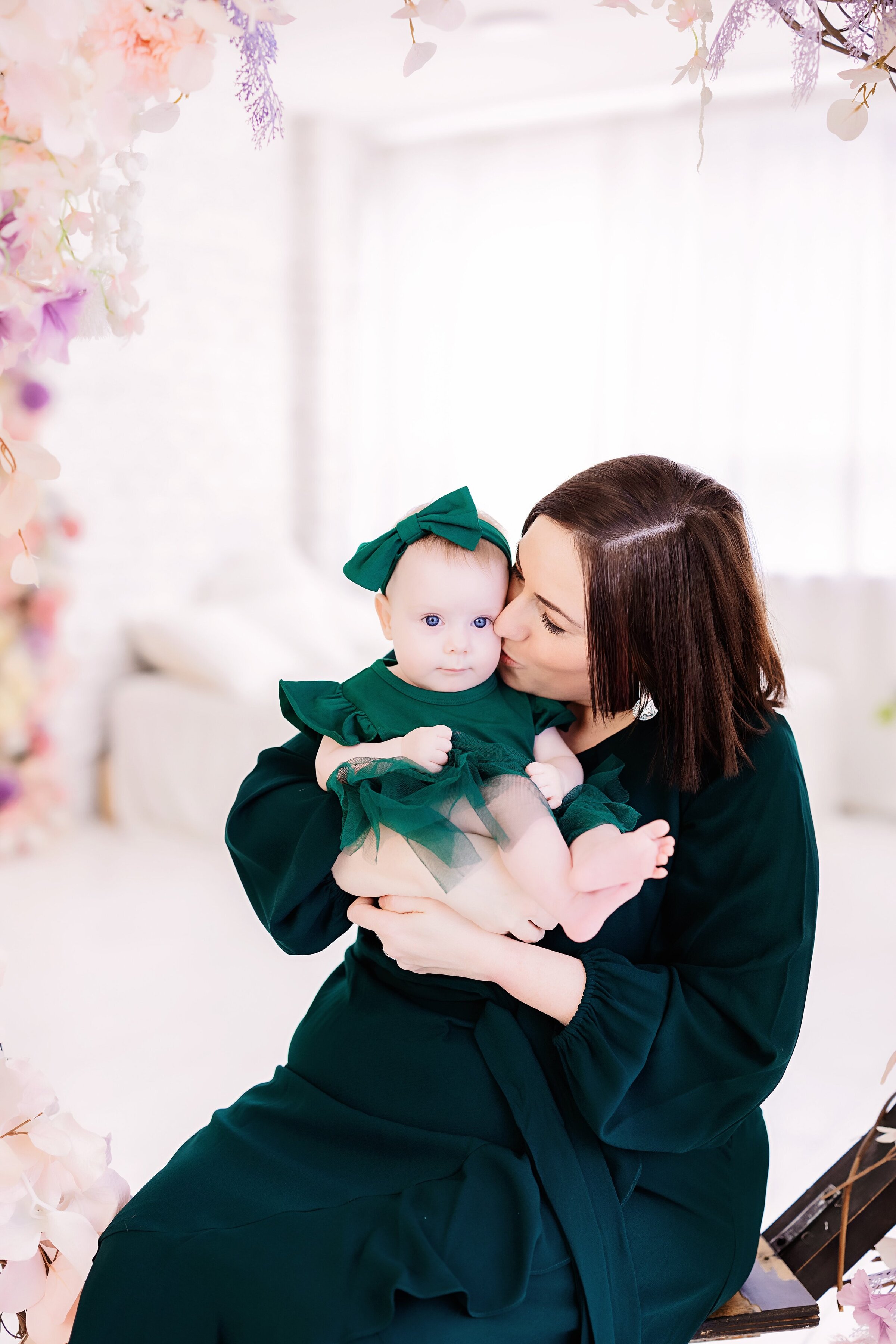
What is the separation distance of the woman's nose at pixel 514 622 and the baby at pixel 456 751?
0.02 m

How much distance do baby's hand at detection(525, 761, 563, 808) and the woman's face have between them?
0.13 meters

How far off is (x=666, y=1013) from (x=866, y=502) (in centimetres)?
357

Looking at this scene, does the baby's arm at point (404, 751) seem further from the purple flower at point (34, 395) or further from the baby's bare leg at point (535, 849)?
the purple flower at point (34, 395)

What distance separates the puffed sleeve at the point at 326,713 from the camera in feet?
4.03

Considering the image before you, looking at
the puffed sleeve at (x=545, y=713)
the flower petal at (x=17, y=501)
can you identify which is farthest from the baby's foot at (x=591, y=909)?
the flower petal at (x=17, y=501)

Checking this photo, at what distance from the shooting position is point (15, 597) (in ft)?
12.7

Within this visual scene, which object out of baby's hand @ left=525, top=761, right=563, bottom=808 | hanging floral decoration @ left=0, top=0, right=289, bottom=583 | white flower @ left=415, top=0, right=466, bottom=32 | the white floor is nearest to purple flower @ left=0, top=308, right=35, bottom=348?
hanging floral decoration @ left=0, top=0, right=289, bottom=583

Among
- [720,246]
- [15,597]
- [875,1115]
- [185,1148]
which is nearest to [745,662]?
[185,1148]

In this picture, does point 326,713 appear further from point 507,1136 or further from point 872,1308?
point 872,1308

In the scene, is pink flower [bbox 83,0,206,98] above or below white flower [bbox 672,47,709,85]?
below

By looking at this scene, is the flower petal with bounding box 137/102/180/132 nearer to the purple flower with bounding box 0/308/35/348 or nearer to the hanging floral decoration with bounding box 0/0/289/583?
the hanging floral decoration with bounding box 0/0/289/583

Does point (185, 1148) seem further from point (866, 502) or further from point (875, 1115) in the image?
point (866, 502)

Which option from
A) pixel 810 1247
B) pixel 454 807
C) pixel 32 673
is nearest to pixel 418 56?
pixel 454 807

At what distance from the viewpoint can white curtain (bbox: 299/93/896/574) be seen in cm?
422
